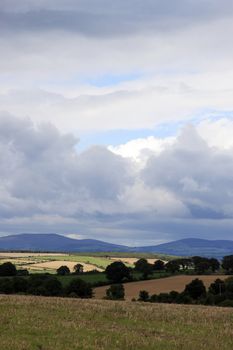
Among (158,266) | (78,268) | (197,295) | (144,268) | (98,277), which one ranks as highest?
(158,266)

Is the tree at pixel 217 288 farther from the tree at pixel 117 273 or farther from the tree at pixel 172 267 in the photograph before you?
the tree at pixel 172 267

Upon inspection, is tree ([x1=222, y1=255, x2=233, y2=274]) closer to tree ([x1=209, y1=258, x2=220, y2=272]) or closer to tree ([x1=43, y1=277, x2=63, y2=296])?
tree ([x1=209, y1=258, x2=220, y2=272])

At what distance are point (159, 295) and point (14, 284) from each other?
25.5 metres

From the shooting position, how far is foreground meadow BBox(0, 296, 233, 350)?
891 inches

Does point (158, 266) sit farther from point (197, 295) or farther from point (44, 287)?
point (44, 287)

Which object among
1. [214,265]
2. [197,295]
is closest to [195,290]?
[197,295]

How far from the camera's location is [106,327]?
27188 mm

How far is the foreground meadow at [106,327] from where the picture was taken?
22.6m

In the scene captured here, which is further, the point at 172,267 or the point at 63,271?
the point at 172,267

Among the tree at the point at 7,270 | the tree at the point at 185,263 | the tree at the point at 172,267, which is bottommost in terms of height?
the tree at the point at 7,270

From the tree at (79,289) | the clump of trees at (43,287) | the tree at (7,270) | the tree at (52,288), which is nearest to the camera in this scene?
the tree at (52,288)

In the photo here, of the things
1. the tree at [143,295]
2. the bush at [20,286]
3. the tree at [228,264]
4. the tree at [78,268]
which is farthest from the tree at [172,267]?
the bush at [20,286]

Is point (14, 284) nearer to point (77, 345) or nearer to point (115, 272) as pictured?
point (115, 272)

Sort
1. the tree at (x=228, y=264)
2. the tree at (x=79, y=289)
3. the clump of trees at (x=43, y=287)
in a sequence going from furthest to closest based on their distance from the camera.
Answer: the tree at (x=228, y=264) < the tree at (x=79, y=289) < the clump of trees at (x=43, y=287)
